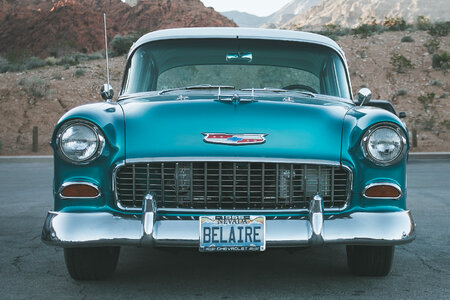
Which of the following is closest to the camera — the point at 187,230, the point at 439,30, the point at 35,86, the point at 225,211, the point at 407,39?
the point at 187,230

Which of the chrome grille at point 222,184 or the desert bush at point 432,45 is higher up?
the chrome grille at point 222,184

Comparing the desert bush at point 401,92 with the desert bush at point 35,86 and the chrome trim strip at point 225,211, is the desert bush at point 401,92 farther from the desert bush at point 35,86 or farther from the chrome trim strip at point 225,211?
the chrome trim strip at point 225,211

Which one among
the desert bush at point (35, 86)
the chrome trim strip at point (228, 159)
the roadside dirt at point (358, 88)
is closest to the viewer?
the chrome trim strip at point (228, 159)

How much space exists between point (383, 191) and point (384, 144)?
0.92 ft

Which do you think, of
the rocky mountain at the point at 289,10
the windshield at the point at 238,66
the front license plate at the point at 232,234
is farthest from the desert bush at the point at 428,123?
the rocky mountain at the point at 289,10

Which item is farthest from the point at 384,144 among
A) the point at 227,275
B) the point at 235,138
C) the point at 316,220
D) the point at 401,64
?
the point at 401,64

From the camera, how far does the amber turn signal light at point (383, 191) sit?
4301 millimetres

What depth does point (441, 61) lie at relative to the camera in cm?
4072

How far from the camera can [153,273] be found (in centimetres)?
502

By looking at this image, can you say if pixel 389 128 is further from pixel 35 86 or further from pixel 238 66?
pixel 35 86

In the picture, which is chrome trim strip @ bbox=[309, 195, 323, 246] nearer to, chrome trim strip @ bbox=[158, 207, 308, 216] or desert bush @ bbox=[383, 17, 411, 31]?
chrome trim strip @ bbox=[158, 207, 308, 216]

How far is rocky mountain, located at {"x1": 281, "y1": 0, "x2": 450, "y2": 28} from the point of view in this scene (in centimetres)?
12256

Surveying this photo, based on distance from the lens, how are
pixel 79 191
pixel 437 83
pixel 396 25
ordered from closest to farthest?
pixel 79 191 < pixel 437 83 < pixel 396 25

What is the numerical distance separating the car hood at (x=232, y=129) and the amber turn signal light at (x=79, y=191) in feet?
0.96
